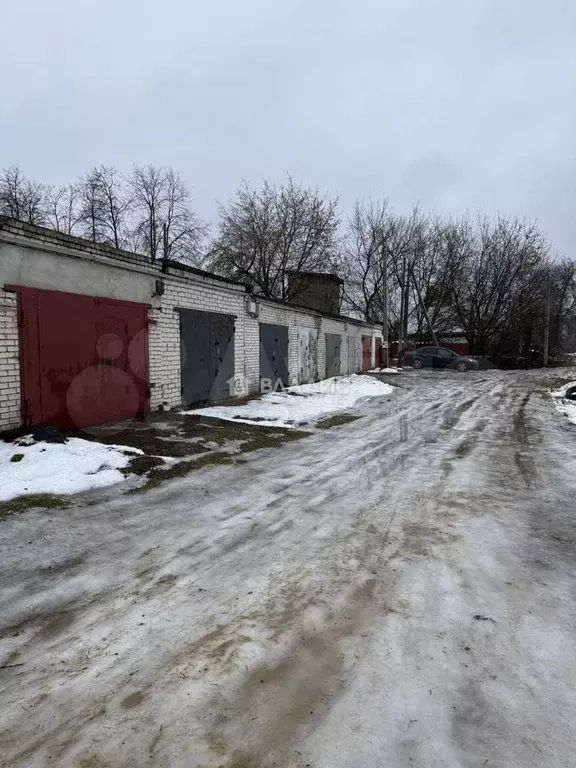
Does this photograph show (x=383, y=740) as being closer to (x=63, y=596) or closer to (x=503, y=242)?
(x=63, y=596)

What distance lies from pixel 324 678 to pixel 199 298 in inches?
374

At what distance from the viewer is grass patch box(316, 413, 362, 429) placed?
932 centimetres

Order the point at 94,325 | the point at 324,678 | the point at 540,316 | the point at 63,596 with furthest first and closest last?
the point at 540,316, the point at 94,325, the point at 63,596, the point at 324,678

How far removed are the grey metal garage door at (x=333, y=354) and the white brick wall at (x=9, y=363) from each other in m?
15.0

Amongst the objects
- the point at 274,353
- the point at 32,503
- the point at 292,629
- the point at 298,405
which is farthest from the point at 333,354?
the point at 292,629

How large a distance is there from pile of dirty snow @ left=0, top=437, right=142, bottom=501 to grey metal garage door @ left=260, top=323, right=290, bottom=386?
8113mm

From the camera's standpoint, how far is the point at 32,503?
4.33 metres

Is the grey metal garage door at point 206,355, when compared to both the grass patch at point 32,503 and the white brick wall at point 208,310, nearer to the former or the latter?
the white brick wall at point 208,310

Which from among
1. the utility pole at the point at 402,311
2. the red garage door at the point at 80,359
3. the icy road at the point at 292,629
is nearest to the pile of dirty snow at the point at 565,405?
the icy road at the point at 292,629

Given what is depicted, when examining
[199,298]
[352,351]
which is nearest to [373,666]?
[199,298]

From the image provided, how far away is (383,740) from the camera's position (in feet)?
5.94

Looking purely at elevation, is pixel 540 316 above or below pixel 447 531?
above

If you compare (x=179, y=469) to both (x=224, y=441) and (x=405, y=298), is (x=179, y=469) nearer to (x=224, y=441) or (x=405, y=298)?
(x=224, y=441)

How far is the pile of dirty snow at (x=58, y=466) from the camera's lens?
4.72m
